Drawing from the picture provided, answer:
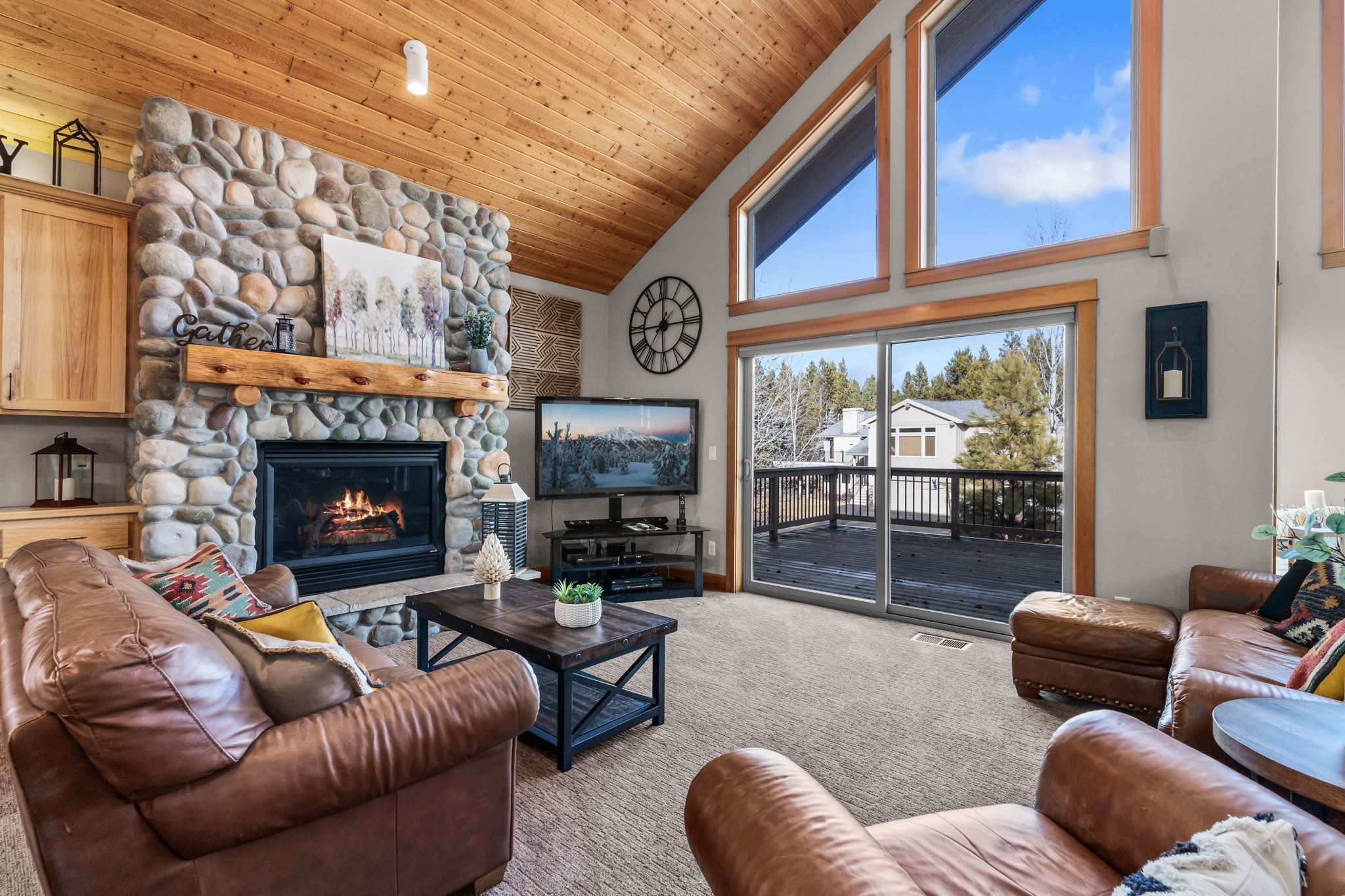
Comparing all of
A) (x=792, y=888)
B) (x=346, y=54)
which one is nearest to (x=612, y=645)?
(x=792, y=888)

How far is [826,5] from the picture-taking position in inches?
159

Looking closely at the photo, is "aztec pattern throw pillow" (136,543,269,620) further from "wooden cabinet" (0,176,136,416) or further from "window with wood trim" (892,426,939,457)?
"window with wood trim" (892,426,939,457)

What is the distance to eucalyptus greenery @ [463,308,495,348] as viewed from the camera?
410cm

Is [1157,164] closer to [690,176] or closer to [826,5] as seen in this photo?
[826,5]

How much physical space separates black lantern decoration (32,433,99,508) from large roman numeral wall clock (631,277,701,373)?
3.77m

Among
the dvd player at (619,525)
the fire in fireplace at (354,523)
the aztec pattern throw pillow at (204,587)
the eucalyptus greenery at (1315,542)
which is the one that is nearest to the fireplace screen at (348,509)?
the fire in fireplace at (354,523)

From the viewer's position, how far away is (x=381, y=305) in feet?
12.4

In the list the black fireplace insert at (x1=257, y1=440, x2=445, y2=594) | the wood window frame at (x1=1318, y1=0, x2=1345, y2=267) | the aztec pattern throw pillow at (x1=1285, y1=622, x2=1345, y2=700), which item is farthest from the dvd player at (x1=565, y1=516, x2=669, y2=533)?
the wood window frame at (x1=1318, y1=0, x2=1345, y2=267)

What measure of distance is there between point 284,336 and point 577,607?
91.8 inches

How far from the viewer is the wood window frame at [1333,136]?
3.34 m

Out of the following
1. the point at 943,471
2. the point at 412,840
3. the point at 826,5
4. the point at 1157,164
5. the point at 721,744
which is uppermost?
the point at 826,5

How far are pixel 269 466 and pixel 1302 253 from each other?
5963 mm

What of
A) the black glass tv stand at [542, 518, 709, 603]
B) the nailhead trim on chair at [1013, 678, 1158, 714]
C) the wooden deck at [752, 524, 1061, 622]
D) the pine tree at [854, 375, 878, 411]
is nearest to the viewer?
the nailhead trim on chair at [1013, 678, 1158, 714]

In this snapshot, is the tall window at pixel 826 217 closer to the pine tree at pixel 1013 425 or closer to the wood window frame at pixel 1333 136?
the pine tree at pixel 1013 425
